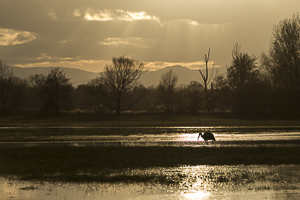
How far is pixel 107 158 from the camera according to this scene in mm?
16906

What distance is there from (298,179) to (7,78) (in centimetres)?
10663

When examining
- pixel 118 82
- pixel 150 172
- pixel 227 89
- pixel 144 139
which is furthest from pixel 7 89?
pixel 150 172

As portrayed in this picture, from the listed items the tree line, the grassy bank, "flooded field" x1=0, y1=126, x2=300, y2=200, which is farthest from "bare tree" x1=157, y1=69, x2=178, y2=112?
"flooded field" x1=0, y1=126, x2=300, y2=200

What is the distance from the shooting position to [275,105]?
71.5 metres

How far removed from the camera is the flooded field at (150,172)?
10.5 metres

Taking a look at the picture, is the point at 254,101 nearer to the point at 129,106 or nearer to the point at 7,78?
the point at 129,106

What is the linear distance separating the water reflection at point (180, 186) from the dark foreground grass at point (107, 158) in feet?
3.81

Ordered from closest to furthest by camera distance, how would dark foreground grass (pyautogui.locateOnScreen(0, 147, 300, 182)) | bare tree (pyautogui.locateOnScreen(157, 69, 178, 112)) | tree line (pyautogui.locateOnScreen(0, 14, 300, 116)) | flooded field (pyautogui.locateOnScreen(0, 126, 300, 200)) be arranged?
flooded field (pyautogui.locateOnScreen(0, 126, 300, 200)), dark foreground grass (pyautogui.locateOnScreen(0, 147, 300, 182)), tree line (pyautogui.locateOnScreen(0, 14, 300, 116)), bare tree (pyautogui.locateOnScreen(157, 69, 178, 112))

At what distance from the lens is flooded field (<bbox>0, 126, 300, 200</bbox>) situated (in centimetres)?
1052

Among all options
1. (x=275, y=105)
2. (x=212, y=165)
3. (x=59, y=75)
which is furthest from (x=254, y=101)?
(x=212, y=165)

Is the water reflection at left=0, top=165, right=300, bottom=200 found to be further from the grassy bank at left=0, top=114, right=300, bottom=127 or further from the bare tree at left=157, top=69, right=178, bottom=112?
the bare tree at left=157, top=69, right=178, bottom=112

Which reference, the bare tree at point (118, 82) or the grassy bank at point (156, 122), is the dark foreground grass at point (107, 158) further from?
the bare tree at point (118, 82)

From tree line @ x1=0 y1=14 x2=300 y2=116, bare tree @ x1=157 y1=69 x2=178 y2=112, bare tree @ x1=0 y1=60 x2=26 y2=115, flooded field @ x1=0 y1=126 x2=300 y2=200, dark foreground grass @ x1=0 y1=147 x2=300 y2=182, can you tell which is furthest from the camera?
bare tree @ x1=0 y1=60 x2=26 y2=115

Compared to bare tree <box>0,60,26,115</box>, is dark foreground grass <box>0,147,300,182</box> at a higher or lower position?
lower
